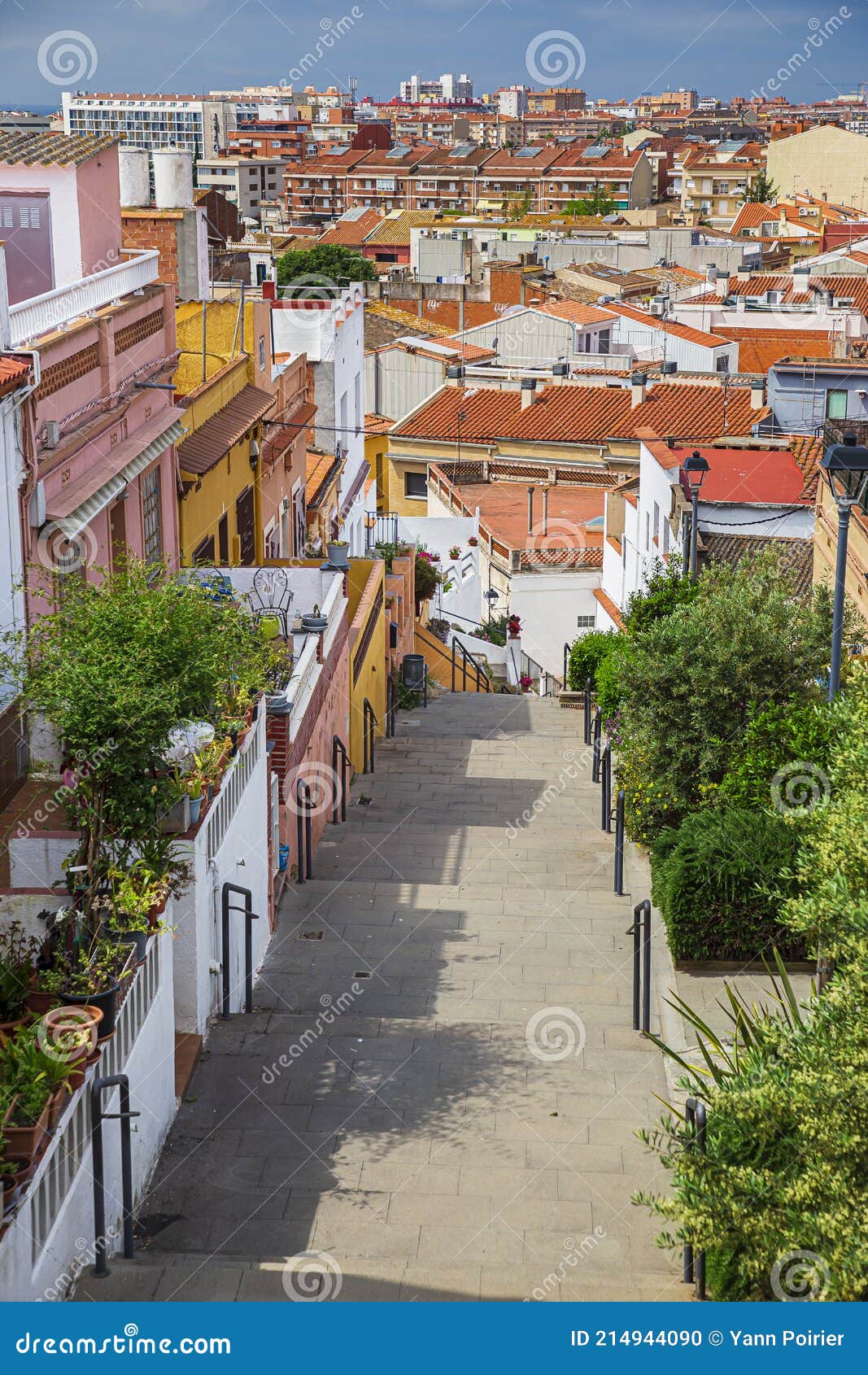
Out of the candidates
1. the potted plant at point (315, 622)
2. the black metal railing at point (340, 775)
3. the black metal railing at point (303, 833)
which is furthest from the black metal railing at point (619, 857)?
the potted plant at point (315, 622)

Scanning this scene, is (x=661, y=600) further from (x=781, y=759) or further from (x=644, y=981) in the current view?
(x=644, y=981)

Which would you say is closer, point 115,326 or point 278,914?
point 278,914

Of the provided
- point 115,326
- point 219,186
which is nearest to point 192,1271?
point 115,326

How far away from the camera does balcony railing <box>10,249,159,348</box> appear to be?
12.8 meters

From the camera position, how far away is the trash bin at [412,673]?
87.3 ft

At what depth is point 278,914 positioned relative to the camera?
13742mm

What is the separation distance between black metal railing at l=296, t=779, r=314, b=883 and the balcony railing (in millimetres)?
4650

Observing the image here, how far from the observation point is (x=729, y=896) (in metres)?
13.0

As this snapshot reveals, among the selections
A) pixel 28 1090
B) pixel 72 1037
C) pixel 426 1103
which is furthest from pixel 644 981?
pixel 28 1090

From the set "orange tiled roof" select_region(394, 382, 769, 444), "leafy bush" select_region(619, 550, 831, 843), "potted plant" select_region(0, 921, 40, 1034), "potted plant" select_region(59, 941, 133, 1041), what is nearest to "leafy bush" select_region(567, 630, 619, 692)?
"leafy bush" select_region(619, 550, 831, 843)

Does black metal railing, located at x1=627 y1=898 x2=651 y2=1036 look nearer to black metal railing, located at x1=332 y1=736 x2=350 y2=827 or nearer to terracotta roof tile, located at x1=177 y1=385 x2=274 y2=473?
black metal railing, located at x1=332 y1=736 x2=350 y2=827

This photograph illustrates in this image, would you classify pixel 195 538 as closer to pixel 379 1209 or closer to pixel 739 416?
pixel 379 1209

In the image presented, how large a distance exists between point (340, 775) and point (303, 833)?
3360 millimetres

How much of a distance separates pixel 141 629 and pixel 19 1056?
3060 millimetres
